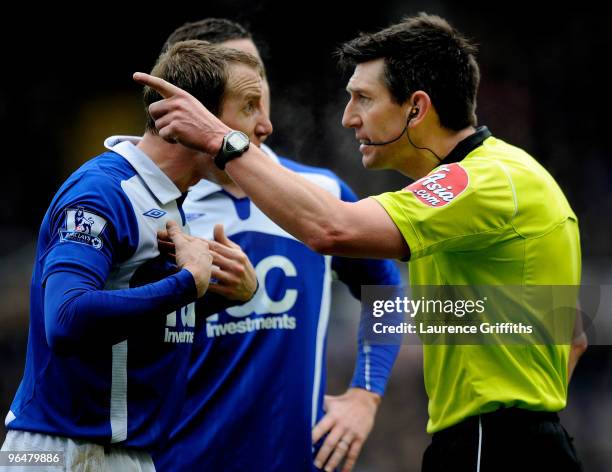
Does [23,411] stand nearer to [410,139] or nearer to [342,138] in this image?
[410,139]

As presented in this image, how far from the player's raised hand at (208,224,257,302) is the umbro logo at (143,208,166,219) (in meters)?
0.21

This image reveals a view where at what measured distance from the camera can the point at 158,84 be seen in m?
2.80

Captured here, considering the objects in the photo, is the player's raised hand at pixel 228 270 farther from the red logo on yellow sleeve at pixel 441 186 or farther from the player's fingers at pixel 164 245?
the red logo on yellow sleeve at pixel 441 186

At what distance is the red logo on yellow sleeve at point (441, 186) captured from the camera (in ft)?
9.77

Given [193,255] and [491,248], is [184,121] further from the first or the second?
[491,248]

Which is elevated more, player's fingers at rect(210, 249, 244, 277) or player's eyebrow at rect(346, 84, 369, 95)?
player's eyebrow at rect(346, 84, 369, 95)

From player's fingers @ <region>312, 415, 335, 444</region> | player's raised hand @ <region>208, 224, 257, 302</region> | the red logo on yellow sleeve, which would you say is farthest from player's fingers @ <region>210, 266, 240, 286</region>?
player's fingers @ <region>312, 415, 335, 444</region>

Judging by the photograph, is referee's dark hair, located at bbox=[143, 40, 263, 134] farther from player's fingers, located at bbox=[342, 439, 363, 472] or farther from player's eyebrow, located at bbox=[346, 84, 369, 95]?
player's fingers, located at bbox=[342, 439, 363, 472]

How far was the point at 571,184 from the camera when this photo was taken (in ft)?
29.8

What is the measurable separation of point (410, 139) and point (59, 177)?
6211 mm

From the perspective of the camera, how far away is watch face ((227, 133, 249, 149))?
2908 mm

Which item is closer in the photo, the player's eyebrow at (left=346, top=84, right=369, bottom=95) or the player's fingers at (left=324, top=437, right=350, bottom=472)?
the player's eyebrow at (left=346, top=84, right=369, bottom=95)

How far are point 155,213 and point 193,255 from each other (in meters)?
0.20

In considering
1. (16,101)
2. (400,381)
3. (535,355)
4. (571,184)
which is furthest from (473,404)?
(16,101)
